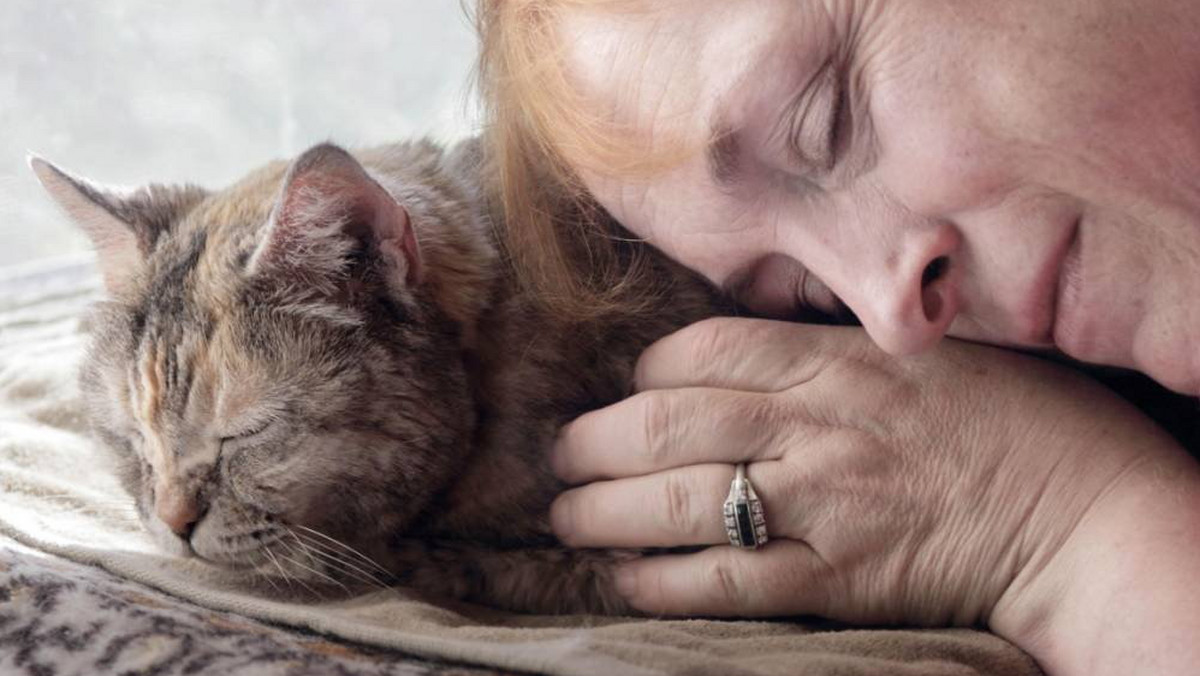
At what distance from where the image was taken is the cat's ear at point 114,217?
1.19 meters

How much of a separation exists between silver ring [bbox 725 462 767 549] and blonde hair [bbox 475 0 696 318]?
253mm

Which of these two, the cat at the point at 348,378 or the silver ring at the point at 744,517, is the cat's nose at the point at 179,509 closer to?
the cat at the point at 348,378

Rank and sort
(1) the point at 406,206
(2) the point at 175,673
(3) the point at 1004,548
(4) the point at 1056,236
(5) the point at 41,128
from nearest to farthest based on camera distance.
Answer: (2) the point at 175,673
(4) the point at 1056,236
(3) the point at 1004,548
(1) the point at 406,206
(5) the point at 41,128

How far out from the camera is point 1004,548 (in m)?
0.98

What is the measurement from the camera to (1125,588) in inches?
35.4

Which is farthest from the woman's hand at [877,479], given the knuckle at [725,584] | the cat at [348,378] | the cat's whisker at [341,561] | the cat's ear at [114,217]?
the cat's ear at [114,217]

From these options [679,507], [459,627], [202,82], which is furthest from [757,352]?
[202,82]

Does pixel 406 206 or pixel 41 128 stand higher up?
pixel 41 128

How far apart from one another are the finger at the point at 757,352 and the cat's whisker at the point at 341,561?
1.13ft

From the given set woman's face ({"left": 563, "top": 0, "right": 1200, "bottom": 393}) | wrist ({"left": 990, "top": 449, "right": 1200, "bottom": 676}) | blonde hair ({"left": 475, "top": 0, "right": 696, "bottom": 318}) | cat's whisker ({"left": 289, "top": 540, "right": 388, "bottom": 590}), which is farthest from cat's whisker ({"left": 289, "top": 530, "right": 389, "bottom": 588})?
wrist ({"left": 990, "top": 449, "right": 1200, "bottom": 676})

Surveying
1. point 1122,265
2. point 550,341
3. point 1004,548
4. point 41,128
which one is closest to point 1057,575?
point 1004,548

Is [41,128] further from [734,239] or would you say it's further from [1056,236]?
[1056,236]

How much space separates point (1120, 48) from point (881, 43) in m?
0.17

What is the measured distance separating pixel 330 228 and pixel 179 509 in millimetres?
303
